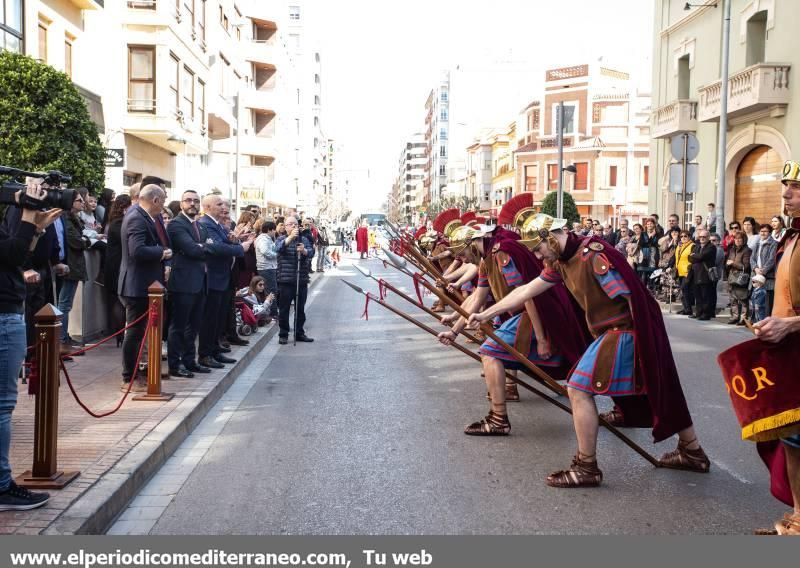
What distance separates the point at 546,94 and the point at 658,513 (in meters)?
65.1

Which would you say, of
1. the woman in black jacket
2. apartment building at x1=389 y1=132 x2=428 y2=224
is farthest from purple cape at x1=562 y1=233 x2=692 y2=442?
→ apartment building at x1=389 y1=132 x2=428 y2=224

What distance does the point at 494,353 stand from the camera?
6809 mm

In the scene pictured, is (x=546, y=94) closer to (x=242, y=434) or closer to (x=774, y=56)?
(x=774, y=56)

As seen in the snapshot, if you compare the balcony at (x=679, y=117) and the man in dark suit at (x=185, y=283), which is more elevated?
the balcony at (x=679, y=117)

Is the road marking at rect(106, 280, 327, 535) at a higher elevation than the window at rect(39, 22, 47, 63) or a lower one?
lower

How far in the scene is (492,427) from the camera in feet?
22.8

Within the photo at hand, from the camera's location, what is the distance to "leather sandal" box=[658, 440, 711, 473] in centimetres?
584

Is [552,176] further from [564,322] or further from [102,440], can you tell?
[102,440]

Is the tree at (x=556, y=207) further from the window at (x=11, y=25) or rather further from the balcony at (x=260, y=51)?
the window at (x=11, y=25)

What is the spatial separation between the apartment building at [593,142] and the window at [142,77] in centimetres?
4092

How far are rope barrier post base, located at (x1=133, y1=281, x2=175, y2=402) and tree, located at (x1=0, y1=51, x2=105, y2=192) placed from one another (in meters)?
5.01

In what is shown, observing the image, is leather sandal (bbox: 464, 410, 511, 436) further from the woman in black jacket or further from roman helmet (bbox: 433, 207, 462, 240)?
roman helmet (bbox: 433, 207, 462, 240)

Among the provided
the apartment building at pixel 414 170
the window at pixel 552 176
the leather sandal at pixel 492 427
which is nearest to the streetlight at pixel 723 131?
the leather sandal at pixel 492 427

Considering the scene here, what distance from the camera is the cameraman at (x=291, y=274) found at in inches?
494
